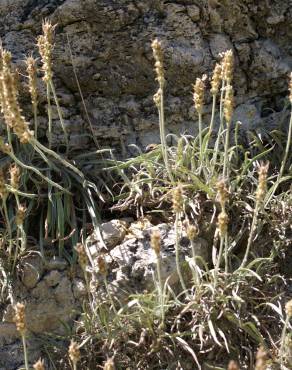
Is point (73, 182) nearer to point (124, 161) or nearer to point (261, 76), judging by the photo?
point (124, 161)

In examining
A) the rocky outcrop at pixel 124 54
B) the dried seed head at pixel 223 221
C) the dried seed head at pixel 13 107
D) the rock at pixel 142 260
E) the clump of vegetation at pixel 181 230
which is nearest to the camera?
the dried seed head at pixel 13 107

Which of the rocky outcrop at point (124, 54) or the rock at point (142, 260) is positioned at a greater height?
the rocky outcrop at point (124, 54)

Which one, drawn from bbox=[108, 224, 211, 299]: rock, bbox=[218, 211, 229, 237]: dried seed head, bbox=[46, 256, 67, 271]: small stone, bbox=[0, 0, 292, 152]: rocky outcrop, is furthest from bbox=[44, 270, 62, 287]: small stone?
bbox=[218, 211, 229, 237]: dried seed head

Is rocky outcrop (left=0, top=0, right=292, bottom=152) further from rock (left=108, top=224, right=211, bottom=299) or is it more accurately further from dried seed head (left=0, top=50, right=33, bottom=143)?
dried seed head (left=0, top=50, right=33, bottom=143)

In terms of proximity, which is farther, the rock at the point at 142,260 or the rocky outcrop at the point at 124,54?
the rocky outcrop at the point at 124,54

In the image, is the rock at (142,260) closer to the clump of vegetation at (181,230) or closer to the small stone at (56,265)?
the clump of vegetation at (181,230)

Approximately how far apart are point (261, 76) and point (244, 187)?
89 centimetres

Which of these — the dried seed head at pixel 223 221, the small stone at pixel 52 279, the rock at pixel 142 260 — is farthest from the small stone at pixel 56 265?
the dried seed head at pixel 223 221

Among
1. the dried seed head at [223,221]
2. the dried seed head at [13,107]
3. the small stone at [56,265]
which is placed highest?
the dried seed head at [13,107]

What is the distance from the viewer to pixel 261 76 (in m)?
4.23

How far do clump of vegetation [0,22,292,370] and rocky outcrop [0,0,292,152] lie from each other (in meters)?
0.25

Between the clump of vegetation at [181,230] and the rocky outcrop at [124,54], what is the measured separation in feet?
0.83

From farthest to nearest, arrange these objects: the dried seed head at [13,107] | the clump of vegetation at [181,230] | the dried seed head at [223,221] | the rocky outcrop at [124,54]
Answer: the rocky outcrop at [124,54] → the clump of vegetation at [181,230] → the dried seed head at [223,221] → the dried seed head at [13,107]

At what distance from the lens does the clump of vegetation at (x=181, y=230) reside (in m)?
3.10
